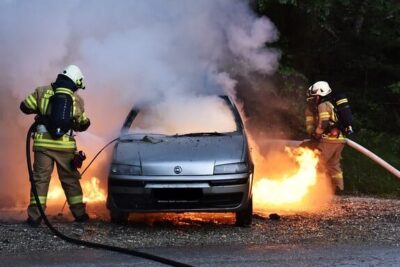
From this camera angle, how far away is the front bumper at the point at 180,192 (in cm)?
635

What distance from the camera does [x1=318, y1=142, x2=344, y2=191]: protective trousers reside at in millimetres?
9836

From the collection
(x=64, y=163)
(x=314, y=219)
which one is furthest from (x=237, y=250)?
(x=64, y=163)

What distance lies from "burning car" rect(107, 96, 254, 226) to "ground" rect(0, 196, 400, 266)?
0.91 ft

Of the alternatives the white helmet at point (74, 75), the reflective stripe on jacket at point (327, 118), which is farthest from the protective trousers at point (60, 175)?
the reflective stripe on jacket at point (327, 118)

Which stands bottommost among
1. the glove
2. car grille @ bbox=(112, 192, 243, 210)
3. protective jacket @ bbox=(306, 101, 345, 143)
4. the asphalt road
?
the asphalt road

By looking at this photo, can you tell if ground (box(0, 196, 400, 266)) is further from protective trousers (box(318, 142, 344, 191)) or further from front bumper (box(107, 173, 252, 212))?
protective trousers (box(318, 142, 344, 191))

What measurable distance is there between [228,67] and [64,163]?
3.41 metres

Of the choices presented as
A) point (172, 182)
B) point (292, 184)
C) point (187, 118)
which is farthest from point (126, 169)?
point (292, 184)

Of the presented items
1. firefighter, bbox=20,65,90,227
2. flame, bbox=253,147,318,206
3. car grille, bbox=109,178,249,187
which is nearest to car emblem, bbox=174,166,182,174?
car grille, bbox=109,178,249,187

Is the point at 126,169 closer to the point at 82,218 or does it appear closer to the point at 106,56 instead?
the point at 82,218

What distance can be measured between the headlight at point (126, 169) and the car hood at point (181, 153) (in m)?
0.04

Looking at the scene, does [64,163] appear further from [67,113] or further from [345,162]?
[345,162]

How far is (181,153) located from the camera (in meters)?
6.56

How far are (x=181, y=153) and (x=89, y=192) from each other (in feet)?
7.55
